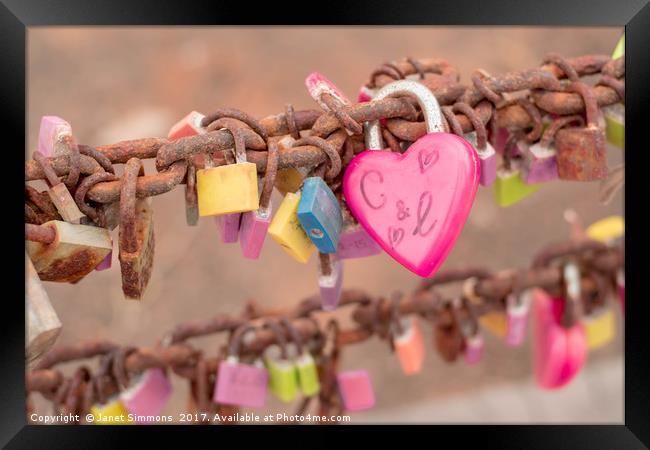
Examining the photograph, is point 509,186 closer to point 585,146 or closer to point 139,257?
point 585,146

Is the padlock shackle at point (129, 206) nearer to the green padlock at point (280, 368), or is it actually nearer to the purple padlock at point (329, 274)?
the purple padlock at point (329, 274)

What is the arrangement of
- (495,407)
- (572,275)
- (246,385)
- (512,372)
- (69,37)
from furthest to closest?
(69,37) < (512,372) < (495,407) < (572,275) < (246,385)

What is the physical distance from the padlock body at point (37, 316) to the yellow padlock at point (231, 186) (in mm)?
149

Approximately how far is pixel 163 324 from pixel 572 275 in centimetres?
134

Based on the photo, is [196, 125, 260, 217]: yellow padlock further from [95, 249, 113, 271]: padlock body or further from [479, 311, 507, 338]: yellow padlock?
[479, 311, 507, 338]: yellow padlock

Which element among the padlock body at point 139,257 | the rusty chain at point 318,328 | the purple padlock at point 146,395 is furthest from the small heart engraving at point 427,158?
the purple padlock at point 146,395

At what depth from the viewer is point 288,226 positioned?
2.21 ft

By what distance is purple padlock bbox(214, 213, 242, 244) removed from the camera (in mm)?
703

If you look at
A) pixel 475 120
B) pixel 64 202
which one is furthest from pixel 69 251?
pixel 475 120

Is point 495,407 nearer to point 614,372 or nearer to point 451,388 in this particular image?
point 451,388

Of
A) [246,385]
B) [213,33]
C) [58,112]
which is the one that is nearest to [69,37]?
[58,112]

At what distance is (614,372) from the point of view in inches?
90.8

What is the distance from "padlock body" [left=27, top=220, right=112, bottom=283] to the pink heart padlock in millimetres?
783

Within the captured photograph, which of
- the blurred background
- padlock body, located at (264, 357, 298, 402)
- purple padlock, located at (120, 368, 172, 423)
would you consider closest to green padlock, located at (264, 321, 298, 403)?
padlock body, located at (264, 357, 298, 402)
